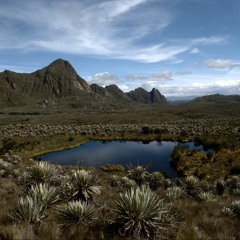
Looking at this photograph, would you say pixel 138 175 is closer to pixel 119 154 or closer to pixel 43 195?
pixel 43 195

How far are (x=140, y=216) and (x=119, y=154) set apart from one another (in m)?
26.6

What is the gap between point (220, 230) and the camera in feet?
19.0

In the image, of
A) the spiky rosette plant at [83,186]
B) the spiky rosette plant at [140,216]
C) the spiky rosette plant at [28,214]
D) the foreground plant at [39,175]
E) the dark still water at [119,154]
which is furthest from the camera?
the dark still water at [119,154]

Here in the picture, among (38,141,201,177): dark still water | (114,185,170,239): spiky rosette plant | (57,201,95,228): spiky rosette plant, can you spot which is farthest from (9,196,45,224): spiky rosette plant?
(38,141,201,177): dark still water

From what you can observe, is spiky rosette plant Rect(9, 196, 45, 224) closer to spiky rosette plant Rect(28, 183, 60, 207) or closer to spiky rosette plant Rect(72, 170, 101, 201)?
spiky rosette plant Rect(28, 183, 60, 207)

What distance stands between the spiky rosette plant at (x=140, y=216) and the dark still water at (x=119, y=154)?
18322 millimetres

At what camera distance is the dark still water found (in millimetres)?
27594

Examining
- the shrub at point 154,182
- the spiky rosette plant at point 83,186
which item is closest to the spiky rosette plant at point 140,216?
the spiky rosette plant at point 83,186

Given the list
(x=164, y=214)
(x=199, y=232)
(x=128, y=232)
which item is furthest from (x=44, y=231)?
Result: (x=199, y=232)

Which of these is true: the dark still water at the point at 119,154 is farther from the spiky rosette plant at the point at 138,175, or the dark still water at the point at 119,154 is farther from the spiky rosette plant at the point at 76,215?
the spiky rosette plant at the point at 76,215

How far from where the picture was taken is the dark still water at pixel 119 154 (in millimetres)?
27594

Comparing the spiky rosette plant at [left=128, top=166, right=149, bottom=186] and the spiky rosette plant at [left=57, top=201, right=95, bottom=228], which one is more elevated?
the spiky rosette plant at [left=57, top=201, right=95, bottom=228]

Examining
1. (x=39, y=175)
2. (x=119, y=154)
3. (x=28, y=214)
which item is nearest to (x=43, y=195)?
(x=28, y=214)

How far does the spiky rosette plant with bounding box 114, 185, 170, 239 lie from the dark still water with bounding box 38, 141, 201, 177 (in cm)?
1832
